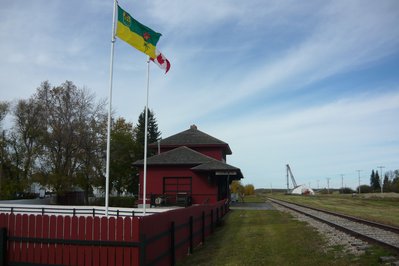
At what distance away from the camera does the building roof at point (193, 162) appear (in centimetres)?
3719

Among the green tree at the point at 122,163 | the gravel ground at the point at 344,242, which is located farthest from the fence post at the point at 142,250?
the green tree at the point at 122,163

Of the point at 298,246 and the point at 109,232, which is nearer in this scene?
the point at 109,232

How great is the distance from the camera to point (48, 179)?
51000 mm

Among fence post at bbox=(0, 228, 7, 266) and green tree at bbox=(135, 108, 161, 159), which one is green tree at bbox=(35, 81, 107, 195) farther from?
fence post at bbox=(0, 228, 7, 266)

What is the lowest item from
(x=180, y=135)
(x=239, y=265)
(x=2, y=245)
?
(x=239, y=265)

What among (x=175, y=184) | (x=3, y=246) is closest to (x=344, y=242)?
(x=3, y=246)

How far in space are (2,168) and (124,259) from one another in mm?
49273

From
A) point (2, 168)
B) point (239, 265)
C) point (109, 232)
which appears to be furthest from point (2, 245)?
point (2, 168)

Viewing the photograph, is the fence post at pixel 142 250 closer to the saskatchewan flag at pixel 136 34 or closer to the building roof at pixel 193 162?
the saskatchewan flag at pixel 136 34

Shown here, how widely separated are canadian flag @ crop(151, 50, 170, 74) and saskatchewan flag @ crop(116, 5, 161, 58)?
49.1 inches

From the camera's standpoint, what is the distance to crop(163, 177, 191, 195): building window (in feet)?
130

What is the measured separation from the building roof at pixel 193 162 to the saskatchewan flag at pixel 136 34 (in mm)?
20812

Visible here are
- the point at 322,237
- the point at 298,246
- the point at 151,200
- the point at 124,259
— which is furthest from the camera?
the point at 151,200

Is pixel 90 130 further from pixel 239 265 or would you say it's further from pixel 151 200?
pixel 239 265
